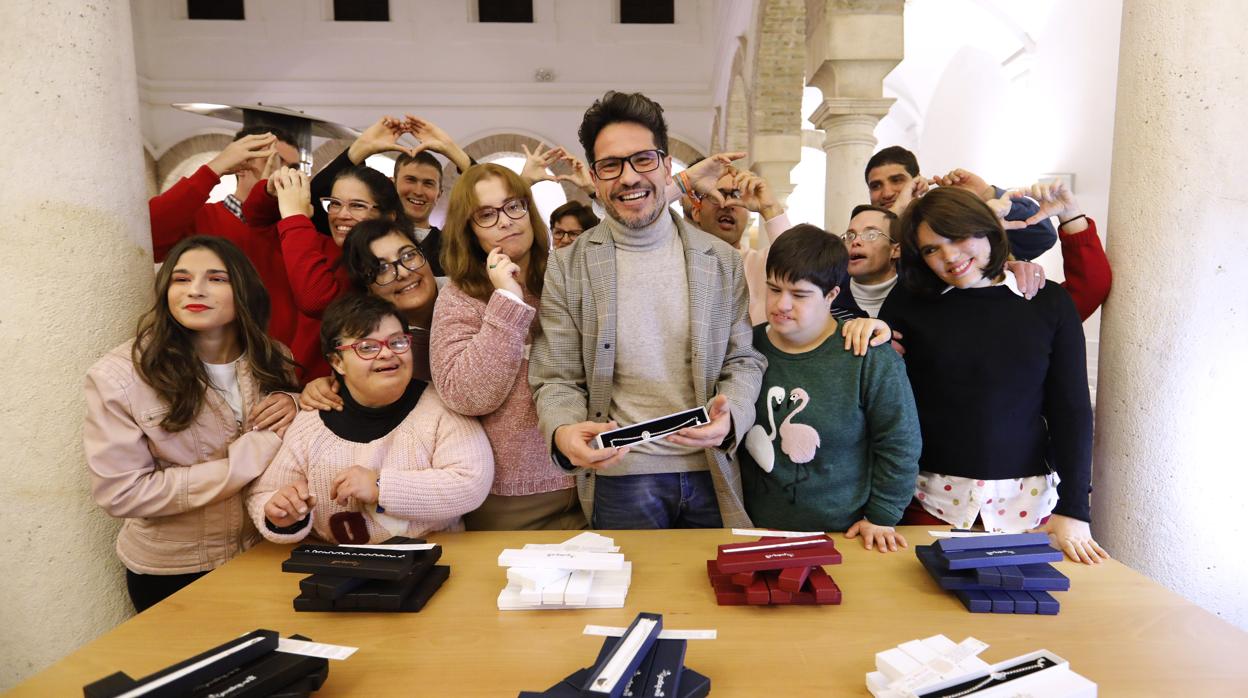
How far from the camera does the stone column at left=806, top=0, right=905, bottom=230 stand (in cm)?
507

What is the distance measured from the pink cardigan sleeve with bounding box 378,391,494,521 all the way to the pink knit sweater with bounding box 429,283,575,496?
6 centimetres

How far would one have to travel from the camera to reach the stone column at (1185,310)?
2.12 metres

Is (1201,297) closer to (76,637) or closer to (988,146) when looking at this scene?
(76,637)

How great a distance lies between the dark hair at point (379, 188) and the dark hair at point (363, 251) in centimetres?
30

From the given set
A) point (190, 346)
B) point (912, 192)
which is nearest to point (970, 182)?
point (912, 192)

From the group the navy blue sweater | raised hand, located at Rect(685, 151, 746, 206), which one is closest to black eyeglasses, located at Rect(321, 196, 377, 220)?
raised hand, located at Rect(685, 151, 746, 206)

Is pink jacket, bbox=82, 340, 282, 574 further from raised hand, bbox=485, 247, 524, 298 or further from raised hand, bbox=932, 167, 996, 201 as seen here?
raised hand, bbox=932, 167, 996, 201

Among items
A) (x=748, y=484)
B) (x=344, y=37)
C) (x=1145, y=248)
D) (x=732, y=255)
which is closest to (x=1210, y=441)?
(x=1145, y=248)

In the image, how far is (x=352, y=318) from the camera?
2014 millimetres

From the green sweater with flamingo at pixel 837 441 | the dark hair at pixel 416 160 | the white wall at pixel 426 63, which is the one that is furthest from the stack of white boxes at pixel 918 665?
the white wall at pixel 426 63

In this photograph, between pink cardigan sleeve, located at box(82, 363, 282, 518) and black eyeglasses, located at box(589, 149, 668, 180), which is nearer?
pink cardigan sleeve, located at box(82, 363, 282, 518)

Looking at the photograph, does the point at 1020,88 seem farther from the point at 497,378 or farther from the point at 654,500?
the point at 497,378

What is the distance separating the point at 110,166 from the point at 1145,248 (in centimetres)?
325

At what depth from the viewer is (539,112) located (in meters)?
12.1
